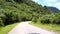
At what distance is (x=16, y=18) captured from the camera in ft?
254

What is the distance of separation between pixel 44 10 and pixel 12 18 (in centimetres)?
9057

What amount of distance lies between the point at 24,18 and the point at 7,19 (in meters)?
30.7

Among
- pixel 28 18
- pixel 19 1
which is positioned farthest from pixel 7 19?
pixel 19 1

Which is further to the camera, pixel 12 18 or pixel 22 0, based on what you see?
pixel 22 0

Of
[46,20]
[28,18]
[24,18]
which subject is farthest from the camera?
[28,18]

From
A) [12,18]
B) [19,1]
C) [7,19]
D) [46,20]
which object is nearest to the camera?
[46,20]

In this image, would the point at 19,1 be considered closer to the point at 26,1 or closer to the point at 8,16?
the point at 26,1

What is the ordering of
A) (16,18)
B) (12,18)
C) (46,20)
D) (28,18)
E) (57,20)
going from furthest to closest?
1. (28,18)
2. (16,18)
3. (12,18)
4. (46,20)
5. (57,20)

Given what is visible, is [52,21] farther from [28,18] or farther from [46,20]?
[28,18]

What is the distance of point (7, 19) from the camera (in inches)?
2537

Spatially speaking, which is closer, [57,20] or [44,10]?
[57,20]

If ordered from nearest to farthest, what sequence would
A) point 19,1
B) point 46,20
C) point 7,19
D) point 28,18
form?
point 46,20 → point 7,19 → point 28,18 → point 19,1

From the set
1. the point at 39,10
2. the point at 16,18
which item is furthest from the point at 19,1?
the point at 16,18

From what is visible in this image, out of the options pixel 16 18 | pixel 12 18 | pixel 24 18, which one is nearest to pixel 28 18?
pixel 24 18
